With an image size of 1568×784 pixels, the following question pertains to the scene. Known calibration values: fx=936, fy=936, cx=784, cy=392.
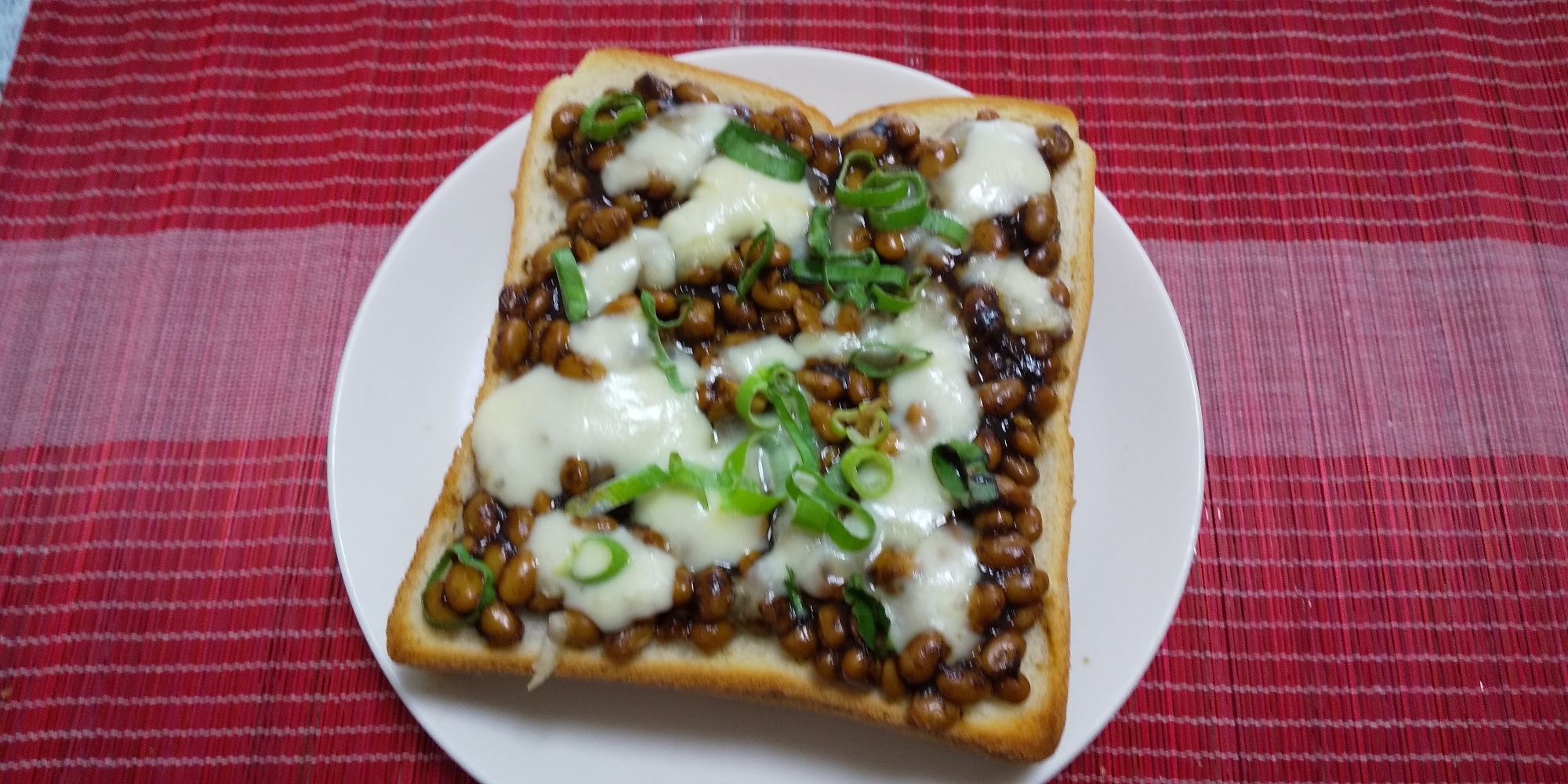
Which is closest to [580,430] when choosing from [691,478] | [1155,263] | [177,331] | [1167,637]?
[691,478]

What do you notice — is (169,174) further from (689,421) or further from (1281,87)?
(1281,87)

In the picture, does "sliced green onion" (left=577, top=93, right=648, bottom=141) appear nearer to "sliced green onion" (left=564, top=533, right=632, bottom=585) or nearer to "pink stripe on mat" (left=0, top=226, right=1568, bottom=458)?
"pink stripe on mat" (left=0, top=226, right=1568, bottom=458)

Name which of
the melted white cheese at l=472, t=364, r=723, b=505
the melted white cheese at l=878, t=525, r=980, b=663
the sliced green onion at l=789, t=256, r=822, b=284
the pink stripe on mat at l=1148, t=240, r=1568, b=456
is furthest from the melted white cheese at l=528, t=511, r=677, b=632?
the pink stripe on mat at l=1148, t=240, r=1568, b=456

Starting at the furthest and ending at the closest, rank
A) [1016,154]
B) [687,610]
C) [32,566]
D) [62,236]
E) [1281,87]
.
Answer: [1281,87] → [62,236] → [32,566] → [1016,154] → [687,610]

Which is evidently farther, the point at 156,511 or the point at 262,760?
the point at 156,511

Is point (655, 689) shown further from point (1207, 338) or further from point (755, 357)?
point (1207, 338)

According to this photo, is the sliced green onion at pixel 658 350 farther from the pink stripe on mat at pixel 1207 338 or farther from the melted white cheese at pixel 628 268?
the pink stripe on mat at pixel 1207 338

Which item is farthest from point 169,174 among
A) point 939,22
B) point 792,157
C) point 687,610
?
point 939,22

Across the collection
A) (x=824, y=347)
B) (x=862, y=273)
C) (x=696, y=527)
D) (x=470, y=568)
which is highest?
(x=862, y=273)
